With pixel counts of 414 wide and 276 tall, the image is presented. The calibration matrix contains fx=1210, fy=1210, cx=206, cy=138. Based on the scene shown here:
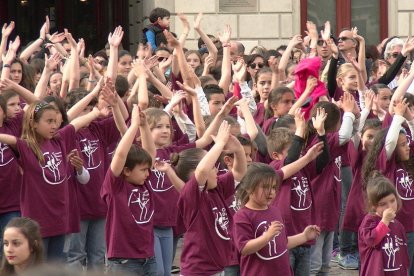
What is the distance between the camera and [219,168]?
8.43 meters

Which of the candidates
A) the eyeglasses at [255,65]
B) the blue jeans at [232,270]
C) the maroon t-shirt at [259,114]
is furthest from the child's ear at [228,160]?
the eyeglasses at [255,65]

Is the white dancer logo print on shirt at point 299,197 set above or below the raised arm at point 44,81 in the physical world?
below

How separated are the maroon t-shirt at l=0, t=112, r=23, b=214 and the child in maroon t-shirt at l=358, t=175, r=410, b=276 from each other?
7.56 ft

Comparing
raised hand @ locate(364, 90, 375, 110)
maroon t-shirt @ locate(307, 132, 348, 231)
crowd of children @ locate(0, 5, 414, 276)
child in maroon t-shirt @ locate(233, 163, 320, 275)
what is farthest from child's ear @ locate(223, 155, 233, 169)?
raised hand @ locate(364, 90, 375, 110)

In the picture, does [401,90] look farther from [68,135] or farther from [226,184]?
[68,135]

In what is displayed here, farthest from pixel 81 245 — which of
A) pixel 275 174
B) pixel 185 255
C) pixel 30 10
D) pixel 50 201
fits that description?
pixel 30 10

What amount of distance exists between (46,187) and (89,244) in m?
1.03

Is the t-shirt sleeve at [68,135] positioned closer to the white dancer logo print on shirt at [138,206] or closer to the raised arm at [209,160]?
the white dancer logo print on shirt at [138,206]

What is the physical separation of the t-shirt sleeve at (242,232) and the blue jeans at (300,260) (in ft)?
3.16

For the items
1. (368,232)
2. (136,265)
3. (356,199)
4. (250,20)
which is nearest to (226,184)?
(136,265)

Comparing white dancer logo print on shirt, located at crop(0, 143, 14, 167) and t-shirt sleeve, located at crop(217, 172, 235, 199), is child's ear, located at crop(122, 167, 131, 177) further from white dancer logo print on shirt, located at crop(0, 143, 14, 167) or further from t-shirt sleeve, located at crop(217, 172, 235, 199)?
white dancer logo print on shirt, located at crop(0, 143, 14, 167)

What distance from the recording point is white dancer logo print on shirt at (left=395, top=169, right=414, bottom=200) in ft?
27.9

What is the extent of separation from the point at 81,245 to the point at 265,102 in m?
2.18

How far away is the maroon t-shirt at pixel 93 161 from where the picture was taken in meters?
8.45
